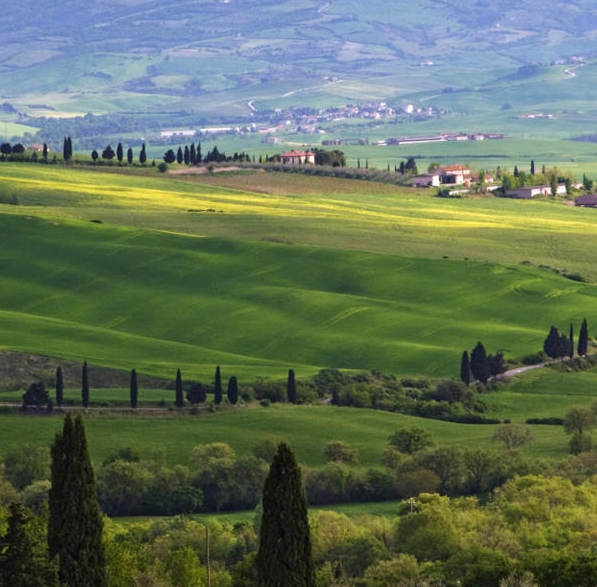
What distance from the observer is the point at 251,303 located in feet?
416

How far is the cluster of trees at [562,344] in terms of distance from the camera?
366 feet

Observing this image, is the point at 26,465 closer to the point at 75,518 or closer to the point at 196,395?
the point at 196,395

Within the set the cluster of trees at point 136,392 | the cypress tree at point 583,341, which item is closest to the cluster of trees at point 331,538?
the cluster of trees at point 136,392

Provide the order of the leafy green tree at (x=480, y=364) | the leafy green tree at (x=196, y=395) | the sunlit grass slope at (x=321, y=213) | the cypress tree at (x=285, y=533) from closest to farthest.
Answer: the cypress tree at (x=285, y=533) < the leafy green tree at (x=196, y=395) < the leafy green tree at (x=480, y=364) < the sunlit grass slope at (x=321, y=213)

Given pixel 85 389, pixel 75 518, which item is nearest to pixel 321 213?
pixel 85 389

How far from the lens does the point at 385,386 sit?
341ft

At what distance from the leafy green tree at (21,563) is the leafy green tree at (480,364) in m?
58.1

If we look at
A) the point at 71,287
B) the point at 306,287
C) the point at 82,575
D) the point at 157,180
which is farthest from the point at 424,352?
the point at 157,180

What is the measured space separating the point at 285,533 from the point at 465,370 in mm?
57222

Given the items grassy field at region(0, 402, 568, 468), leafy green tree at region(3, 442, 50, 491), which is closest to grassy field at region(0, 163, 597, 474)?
grassy field at region(0, 402, 568, 468)

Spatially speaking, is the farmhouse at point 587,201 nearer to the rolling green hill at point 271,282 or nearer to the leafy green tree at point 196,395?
the rolling green hill at point 271,282

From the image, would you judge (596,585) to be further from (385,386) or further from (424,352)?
(424,352)

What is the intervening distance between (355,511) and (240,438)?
1276cm

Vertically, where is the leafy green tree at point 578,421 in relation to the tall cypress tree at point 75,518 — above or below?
below
